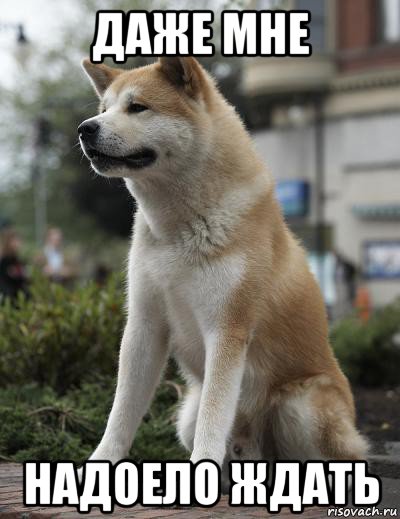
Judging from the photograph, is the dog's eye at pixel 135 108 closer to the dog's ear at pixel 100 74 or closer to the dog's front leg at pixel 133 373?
the dog's ear at pixel 100 74

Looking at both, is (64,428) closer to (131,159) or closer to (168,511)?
(168,511)

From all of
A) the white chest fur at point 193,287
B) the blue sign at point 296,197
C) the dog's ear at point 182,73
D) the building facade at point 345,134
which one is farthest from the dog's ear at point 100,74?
the blue sign at point 296,197

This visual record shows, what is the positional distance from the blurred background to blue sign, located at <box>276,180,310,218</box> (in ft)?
0.14

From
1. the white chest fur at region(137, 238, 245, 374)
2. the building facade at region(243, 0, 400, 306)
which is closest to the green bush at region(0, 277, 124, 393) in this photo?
the white chest fur at region(137, 238, 245, 374)

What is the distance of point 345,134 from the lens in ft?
94.5

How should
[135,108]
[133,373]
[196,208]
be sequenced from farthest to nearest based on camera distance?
[133,373] < [196,208] < [135,108]

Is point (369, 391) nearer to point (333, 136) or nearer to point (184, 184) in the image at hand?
point (184, 184)

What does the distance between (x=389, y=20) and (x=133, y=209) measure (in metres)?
24.4

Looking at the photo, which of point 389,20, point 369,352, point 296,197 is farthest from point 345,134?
point 369,352

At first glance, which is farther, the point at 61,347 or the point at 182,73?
the point at 61,347

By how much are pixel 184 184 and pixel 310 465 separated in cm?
155

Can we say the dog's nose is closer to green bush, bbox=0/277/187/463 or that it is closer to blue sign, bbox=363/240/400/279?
green bush, bbox=0/277/187/463

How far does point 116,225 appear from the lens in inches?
1455

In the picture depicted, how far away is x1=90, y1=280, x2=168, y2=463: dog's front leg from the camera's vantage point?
496 cm
